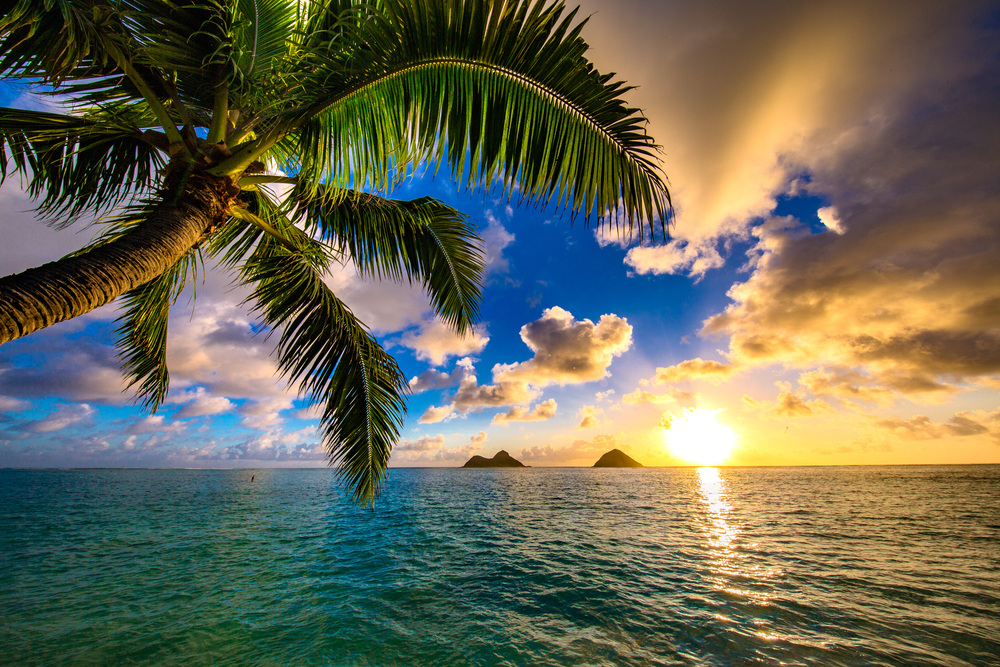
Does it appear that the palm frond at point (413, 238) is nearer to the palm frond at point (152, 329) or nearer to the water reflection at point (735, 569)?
the palm frond at point (152, 329)

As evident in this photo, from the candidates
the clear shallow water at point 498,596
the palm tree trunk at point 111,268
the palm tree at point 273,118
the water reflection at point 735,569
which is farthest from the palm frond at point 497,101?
the water reflection at point 735,569

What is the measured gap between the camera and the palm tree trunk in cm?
221

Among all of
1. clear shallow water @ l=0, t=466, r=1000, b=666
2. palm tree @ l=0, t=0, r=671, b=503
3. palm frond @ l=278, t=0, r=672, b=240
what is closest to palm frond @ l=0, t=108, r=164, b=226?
palm tree @ l=0, t=0, r=671, b=503

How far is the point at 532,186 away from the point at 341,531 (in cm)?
1693

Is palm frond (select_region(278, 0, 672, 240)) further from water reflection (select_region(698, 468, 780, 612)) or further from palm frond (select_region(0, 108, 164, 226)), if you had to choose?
water reflection (select_region(698, 468, 780, 612))

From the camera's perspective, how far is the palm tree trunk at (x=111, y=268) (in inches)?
87.0

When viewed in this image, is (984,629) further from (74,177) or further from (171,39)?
(74,177)

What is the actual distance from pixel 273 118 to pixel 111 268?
6.11 feet

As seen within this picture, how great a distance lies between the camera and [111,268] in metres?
2.66

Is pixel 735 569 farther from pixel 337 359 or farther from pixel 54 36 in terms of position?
pixel 54 36

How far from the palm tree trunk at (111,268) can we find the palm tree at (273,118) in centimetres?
1

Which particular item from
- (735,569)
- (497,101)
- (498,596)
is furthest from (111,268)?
(735,569)

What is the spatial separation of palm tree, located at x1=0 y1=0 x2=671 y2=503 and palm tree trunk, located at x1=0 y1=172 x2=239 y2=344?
1cm

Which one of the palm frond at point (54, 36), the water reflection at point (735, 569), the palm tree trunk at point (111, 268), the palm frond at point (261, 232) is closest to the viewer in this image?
the palm tree trunk at point (111, 268)
